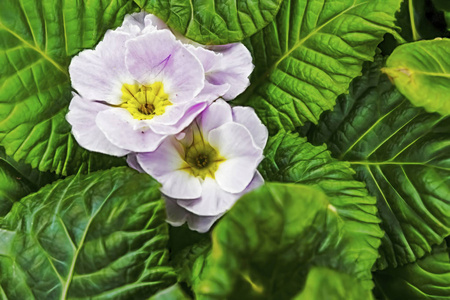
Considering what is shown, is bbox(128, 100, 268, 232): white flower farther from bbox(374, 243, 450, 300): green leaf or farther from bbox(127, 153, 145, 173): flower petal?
bbox(374, 243, 450, 300): green leaf

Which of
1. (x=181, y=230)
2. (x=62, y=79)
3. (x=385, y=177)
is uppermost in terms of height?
(x=62, y=79)

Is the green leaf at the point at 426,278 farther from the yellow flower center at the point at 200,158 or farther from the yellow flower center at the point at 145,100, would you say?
the yellow flower center at the point at 145,100

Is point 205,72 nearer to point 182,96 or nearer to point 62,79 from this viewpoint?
point 182,96

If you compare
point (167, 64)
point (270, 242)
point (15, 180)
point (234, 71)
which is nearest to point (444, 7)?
point (234, 71)

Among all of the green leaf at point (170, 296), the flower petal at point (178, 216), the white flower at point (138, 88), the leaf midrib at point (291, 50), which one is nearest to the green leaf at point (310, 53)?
the leaf midrib at point (291, 50)

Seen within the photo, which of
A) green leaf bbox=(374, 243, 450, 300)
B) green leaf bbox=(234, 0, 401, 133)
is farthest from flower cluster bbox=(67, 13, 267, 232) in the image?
green leaf bbox=(374, 243, 450, 300)

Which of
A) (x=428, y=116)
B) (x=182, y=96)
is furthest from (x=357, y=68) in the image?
(x=182, y=96)
